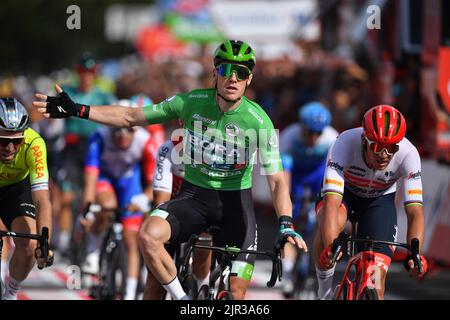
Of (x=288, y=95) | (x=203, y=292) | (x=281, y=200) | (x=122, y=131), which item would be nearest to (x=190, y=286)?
(x=203, y=292)

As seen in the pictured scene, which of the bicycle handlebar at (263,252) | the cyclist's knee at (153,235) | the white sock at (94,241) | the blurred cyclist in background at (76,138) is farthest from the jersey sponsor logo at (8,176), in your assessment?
the blurred cyclist in background at (76,138)

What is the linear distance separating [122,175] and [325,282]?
3.30 m

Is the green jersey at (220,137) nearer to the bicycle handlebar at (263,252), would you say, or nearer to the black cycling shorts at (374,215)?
the bicycle handlebar at (263,252)

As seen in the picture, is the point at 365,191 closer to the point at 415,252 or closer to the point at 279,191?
the point at 279,191

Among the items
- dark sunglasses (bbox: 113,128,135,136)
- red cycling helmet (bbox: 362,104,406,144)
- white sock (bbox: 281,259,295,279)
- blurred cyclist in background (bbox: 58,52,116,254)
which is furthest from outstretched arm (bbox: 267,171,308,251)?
blurred cyclist in background (bbox: 58,52,116,254)

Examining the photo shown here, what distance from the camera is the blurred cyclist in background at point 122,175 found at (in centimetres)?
1168

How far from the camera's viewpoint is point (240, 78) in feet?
28.3

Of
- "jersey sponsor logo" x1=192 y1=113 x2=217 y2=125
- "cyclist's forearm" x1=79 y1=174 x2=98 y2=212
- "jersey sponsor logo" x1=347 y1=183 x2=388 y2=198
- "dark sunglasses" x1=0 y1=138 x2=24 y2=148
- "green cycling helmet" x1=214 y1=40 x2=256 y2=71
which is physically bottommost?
"cyclist's forearm" x1=79 y1=174 x2=98 y2=212

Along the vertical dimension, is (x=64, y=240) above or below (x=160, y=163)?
below

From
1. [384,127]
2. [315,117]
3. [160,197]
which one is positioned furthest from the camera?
[315,117]

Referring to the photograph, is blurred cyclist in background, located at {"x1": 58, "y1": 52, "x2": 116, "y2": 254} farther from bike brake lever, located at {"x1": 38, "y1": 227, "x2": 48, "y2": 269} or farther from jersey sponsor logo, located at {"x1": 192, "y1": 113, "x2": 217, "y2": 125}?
bike brake lever, located at {"x1": 38, "y1": 227, "x2": 48, "y2": 269}

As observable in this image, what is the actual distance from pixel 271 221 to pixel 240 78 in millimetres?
12239

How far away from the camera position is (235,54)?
862 centimetres

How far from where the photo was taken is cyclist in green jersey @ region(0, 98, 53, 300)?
874 cm
